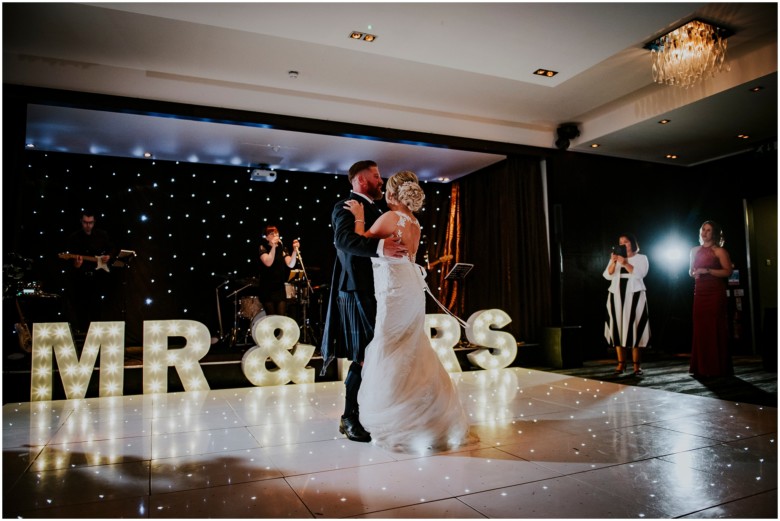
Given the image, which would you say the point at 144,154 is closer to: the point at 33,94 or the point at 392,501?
the point at 33,94

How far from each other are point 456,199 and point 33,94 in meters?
6.39

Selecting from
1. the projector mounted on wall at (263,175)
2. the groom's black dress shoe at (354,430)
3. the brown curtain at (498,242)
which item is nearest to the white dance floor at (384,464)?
the groom's black dress shoe at (354,430)

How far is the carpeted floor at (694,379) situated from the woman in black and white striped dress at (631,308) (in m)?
0.31

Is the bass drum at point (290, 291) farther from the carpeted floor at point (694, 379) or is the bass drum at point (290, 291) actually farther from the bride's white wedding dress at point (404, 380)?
the bride's white wedding dress at point (404, 380)

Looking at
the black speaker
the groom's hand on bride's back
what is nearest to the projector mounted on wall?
the black speaker

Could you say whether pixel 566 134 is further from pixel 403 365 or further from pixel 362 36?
pixel 403 365

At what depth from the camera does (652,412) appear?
378cm

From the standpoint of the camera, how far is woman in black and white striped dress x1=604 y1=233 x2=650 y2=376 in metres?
5.53

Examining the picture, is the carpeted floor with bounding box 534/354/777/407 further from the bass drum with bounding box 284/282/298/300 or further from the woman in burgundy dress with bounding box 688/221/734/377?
the bass drum with bounding box 284/282/298/300

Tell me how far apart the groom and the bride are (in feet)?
0.21

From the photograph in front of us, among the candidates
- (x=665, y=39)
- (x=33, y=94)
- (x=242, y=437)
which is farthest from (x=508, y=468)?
(x=33, y=94)

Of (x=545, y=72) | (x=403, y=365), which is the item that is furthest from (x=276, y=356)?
(x=545, y=72)

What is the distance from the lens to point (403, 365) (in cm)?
289

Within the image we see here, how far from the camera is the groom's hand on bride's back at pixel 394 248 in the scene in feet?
9.65
